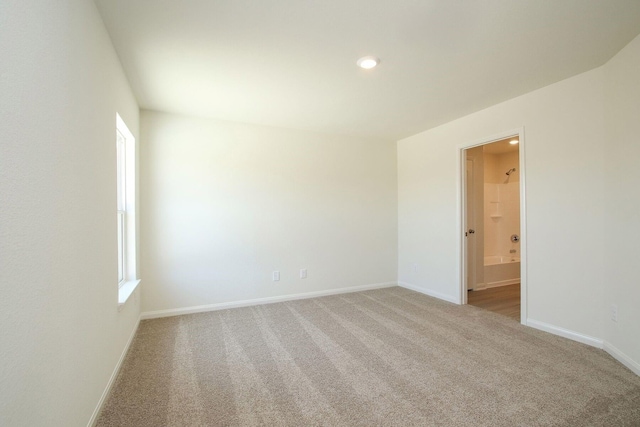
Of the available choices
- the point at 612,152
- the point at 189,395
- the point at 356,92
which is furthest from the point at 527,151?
the point at 189,395

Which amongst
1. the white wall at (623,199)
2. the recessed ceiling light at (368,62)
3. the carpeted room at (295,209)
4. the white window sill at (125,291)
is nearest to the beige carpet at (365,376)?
the carpeted room at (295,209)

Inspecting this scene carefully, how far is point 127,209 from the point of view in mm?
2965

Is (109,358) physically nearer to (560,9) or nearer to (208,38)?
(208,38)

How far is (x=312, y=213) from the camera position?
4.25m

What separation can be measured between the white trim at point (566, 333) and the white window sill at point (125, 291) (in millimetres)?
3797

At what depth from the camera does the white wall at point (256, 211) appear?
3436mm

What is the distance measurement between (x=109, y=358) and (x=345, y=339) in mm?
1853

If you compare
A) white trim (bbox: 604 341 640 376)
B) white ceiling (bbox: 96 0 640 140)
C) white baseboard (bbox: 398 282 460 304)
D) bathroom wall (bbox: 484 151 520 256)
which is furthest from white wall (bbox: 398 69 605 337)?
bathroom wall (bbox: 484 151 520 256)

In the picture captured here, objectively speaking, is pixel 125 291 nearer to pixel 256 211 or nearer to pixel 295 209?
pixel 256 211

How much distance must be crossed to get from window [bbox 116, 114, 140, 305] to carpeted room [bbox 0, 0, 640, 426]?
0.54 ft

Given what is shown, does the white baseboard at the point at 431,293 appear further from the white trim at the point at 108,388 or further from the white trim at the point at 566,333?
the white trim at the point at 108,388

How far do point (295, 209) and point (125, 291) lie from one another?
2204 mm

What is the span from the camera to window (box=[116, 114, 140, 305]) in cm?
286

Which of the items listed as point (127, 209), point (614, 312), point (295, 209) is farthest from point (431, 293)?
point (127, 209)
